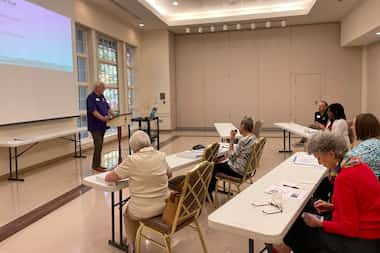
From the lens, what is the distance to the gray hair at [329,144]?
6.14ft

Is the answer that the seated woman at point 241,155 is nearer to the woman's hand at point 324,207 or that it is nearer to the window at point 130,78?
the woman's hand at point 324,207

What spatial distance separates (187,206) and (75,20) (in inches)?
238

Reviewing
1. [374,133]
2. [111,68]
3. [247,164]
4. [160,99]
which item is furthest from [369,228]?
[160,99]

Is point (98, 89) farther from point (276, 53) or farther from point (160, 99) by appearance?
point (276, 53)

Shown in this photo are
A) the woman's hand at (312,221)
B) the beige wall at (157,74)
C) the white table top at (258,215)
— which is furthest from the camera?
the beige wall at (157,74)

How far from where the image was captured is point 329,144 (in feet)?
6.16

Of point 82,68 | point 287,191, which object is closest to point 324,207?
point 287,191

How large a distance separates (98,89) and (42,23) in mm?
1639

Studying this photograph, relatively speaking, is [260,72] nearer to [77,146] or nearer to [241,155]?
[77,146]

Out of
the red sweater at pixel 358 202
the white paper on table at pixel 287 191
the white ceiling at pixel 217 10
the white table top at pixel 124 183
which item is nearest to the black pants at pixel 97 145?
the white table top at pixel 124 183

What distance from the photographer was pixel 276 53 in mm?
10836

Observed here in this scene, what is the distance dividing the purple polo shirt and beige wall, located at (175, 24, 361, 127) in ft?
20.9

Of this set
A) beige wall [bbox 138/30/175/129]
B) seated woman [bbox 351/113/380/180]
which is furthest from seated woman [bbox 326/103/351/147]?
beige wall [bbox 138/30/175/129]

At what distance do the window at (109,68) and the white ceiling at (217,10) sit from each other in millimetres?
864
